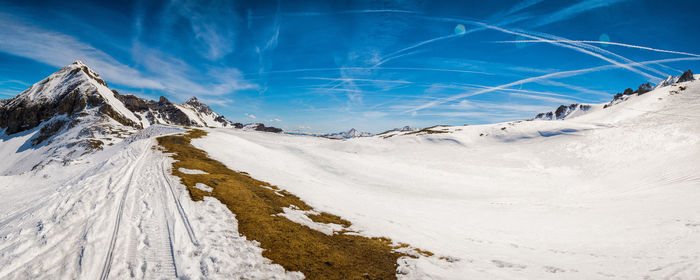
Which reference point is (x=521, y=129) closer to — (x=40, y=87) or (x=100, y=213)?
(x=100, y=213)

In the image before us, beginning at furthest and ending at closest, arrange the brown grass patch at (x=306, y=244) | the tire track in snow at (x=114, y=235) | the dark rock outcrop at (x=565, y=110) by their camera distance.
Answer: the dark rock outcrop at (x=565, y=110)
the brown grass patch at (x=306, y=244)
the tire track in snow at (x=114, y=235)

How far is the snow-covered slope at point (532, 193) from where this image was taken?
9.05 m

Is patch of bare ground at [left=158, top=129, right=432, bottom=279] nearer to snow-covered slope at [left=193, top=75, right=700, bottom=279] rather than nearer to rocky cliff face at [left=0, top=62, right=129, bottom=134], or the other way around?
snow-covered slope at [left=193, top=75, right=700, bottom=279]

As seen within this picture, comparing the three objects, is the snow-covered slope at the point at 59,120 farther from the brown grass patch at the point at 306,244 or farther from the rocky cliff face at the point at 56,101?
the brown grass patch at the point at 306,244

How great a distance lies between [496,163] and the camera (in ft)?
123

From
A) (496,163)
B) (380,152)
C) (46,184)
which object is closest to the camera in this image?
(46,184)

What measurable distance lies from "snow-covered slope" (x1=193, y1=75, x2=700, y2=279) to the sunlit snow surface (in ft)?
0.38

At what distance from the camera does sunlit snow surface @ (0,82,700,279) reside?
261 inches

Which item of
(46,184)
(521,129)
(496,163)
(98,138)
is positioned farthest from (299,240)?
(98,138)

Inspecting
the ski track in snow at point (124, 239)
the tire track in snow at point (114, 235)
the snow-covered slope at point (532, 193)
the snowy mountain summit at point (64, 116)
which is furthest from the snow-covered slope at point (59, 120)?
the ski track in snow at point (124, 239)

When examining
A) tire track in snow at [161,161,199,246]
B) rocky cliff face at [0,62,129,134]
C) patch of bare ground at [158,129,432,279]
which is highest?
rocky cliff face at [0,62,129,134]

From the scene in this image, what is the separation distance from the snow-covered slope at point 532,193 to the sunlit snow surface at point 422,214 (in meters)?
0.12

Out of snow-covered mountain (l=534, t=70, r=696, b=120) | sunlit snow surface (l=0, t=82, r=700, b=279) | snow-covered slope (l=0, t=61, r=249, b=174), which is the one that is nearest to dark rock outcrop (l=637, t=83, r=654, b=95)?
snow-covered mountain (l=534, t=70, r=696, b=120)

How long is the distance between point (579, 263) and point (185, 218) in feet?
51.1
